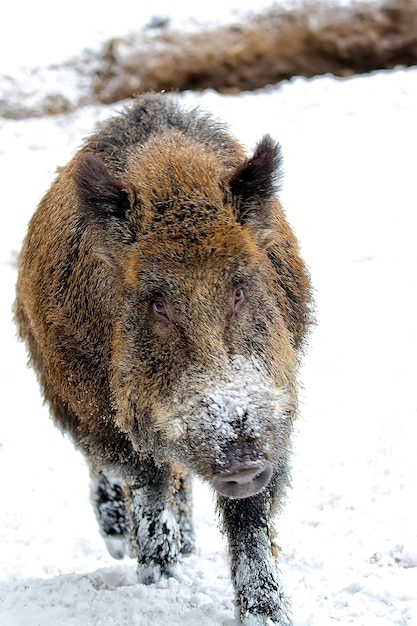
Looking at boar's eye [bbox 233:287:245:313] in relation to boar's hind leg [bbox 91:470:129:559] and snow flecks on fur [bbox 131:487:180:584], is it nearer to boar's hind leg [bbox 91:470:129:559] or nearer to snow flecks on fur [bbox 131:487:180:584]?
snow flecks on fur [bbox 131:487:180:584]

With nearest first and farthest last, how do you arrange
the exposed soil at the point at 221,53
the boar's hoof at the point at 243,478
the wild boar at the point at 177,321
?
the boar's hoof at the point at 243,478 → the wild boar at the point at 177,321 → the exposed soil at the point at 221,53

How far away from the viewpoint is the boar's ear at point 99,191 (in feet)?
16.1

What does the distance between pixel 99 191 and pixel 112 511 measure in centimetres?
308

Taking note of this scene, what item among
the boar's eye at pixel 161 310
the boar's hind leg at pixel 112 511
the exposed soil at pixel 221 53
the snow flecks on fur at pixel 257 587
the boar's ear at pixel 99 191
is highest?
the exposed soil at pixel 221 53

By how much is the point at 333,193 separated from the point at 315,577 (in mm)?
6814

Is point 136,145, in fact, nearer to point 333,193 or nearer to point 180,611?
point 180,611

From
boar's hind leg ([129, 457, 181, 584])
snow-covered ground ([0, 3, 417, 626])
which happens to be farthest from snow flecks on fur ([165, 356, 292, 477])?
snow-covered ground ([0, 3, 417, 626])

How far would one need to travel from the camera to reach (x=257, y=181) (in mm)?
4980

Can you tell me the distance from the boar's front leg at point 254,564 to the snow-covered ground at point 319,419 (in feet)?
0.61

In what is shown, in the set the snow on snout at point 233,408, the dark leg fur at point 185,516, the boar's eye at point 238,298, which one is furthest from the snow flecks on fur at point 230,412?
the dark leg fur at point 185,516

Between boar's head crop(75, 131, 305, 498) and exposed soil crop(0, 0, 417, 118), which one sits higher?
exposed soil crop(0, 0, 417, 118)

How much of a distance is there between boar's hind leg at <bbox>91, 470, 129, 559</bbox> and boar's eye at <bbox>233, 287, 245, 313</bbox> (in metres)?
2.79

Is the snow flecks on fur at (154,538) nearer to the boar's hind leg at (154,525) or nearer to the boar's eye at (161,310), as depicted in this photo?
the boar's hind leg at (154,525)

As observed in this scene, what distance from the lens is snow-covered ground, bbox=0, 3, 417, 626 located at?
584 cm
